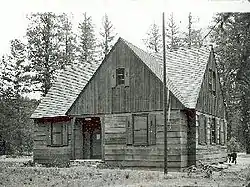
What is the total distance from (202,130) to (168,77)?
9.74 ft

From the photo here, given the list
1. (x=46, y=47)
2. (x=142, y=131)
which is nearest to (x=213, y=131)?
(x=142, y=131)

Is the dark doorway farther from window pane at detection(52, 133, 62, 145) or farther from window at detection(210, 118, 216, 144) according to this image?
window at detection(210, 118, 216, 144)

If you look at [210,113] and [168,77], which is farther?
[210,113]

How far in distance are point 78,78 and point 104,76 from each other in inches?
188

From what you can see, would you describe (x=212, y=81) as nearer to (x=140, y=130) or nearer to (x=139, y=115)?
(x=139, y=115)

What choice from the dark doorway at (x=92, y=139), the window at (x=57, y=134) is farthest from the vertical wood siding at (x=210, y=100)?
the window at (x=57, y=134)

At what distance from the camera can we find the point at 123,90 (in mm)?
19906

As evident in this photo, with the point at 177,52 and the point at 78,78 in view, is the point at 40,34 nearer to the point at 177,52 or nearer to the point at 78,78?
the point at 78,78

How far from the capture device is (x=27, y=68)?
35.6m

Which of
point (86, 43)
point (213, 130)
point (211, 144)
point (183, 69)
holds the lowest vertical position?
point (211, 144)

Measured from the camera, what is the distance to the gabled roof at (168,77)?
1953 cm

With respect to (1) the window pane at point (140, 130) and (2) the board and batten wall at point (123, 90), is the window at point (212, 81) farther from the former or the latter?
(1) the window pane at point (140, 130)

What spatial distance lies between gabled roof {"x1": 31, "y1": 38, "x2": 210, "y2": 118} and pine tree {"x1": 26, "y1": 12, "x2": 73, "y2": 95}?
8.63m

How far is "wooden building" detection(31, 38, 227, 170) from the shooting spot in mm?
18859
